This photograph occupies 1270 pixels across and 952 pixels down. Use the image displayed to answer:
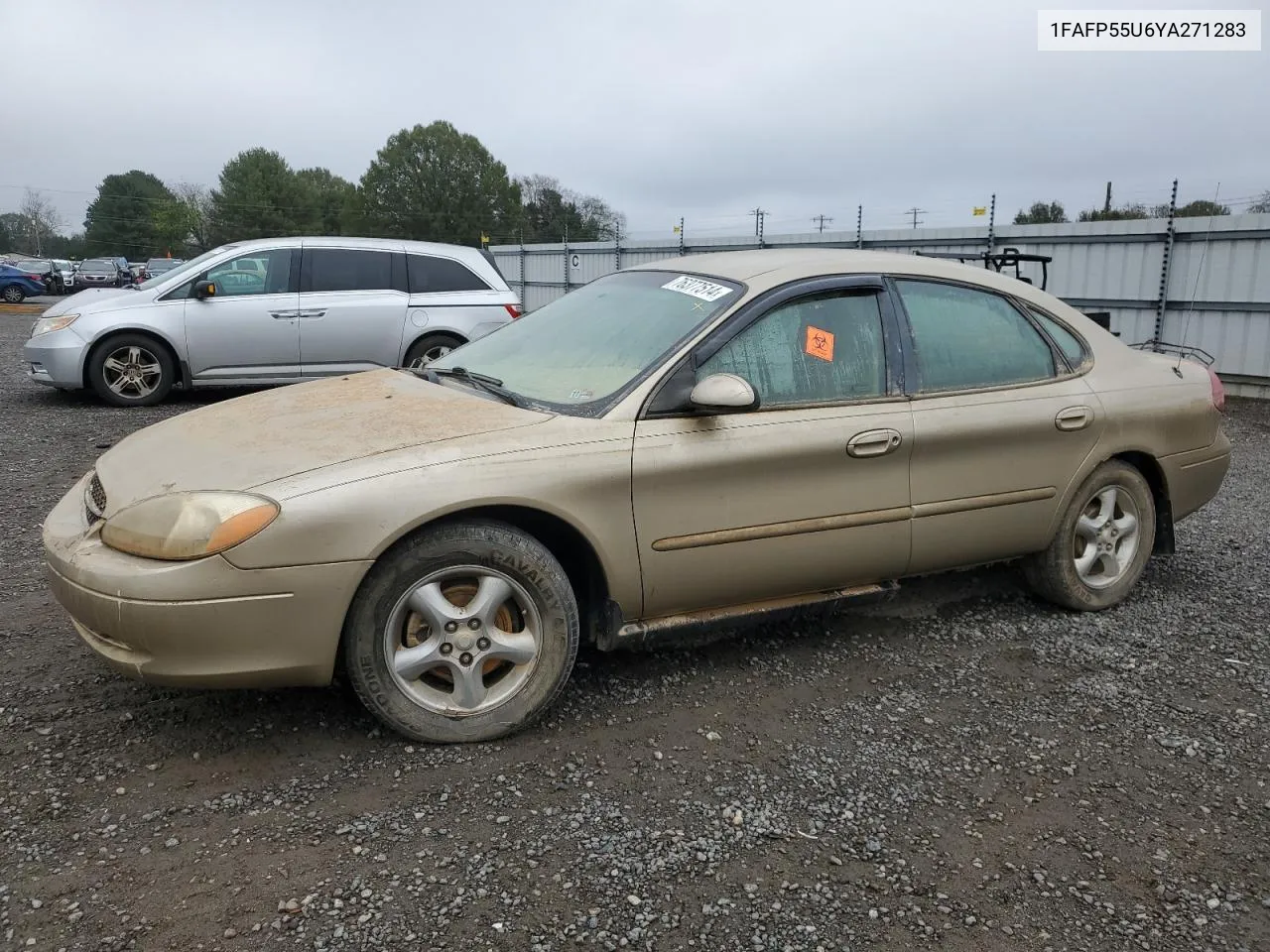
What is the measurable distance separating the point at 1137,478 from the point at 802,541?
188 centimetres

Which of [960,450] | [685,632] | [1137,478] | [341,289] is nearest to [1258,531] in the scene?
[1137,478]

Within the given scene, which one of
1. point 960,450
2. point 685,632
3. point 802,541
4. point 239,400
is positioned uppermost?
point 239,400

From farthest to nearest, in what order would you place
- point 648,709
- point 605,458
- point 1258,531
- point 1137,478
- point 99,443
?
1. point 99,443
2. point 1258,531
3. point 1137,478
4. point 648,709
5. point 605,458

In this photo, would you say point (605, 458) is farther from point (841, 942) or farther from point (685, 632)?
point (841, 942)

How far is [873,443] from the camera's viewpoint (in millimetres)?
3539

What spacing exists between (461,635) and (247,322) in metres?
7.19

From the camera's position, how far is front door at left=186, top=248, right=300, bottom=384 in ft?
29.7

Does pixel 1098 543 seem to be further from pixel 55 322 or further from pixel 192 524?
pixel 55 322

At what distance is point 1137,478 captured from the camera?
4.30 m

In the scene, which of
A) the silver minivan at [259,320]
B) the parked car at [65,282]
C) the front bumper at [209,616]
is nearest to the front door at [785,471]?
the front bumper at [209,616]

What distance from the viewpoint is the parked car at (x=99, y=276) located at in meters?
36.5

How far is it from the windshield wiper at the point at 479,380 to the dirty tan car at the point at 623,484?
1 cm

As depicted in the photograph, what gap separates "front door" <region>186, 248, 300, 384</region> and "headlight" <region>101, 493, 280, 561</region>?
22.5 feet

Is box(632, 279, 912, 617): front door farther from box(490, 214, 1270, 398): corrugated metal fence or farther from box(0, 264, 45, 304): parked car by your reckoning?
box(0, 264, 45, 304): parked car
